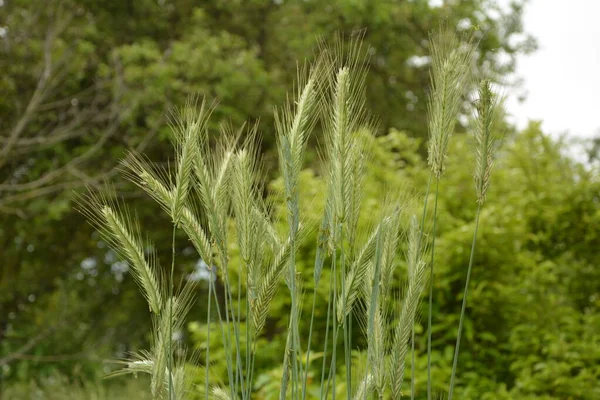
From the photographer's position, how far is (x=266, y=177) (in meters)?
5.84

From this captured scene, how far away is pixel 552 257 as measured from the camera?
5359 millimetres

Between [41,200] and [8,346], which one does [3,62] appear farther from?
[8,346]

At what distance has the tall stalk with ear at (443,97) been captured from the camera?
5.20 feet

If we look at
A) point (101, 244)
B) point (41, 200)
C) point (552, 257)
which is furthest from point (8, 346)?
point (552, 257)

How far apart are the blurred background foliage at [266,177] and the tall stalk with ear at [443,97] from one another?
82.4 inches

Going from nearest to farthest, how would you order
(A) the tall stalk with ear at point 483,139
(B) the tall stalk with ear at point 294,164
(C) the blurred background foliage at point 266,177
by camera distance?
1. (B) the tall stalk with ear at point 294,164
2. (A) the tall stalk with ear at point 483,139
3. (C) the blurred background foliage at point 266,177

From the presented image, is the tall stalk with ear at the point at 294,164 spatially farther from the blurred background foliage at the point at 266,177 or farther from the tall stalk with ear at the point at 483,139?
the blurred background foliage at the point at 266,177

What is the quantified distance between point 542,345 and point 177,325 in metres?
3.43

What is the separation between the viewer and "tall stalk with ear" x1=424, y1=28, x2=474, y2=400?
1.58m

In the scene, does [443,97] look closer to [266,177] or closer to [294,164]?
[294,164]

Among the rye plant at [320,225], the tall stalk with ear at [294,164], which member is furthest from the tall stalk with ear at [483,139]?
the tall stalk with ear at [294,164]

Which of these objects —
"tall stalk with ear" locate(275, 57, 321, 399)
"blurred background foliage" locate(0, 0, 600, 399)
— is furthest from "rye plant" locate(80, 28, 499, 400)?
"blurred background foliage" locate(0, 0, 600, 399)

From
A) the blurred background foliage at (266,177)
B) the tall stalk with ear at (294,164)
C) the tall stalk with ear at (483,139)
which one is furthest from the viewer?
the blurred background foliage at (266,177)

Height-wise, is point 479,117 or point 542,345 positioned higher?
point 479,117
